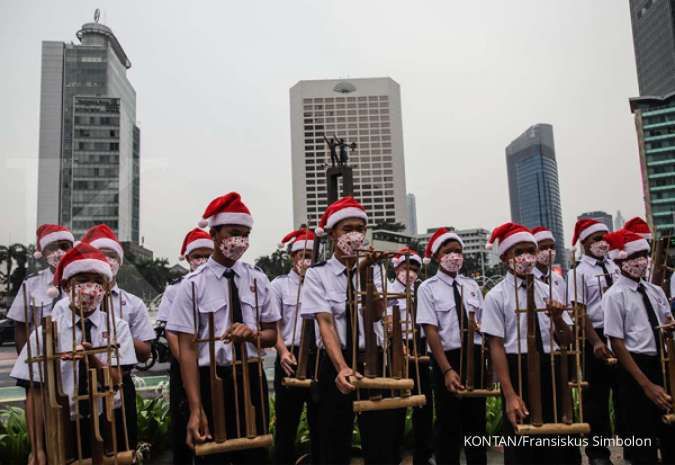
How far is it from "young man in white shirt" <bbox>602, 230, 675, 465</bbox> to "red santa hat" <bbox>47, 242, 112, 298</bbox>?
135 inches

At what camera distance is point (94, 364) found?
286 cm

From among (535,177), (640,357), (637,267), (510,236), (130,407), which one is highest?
(535,177)

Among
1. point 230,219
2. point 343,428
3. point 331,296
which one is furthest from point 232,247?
point 343,428

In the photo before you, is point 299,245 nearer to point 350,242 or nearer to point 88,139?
point 350,242

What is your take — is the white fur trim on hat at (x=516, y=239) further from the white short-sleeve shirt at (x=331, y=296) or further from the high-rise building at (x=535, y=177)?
the high-rise building at (x=535, y=177)

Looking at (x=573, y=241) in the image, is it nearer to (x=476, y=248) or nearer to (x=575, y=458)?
(x=575, y=458)

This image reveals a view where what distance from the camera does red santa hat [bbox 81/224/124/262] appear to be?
4.37 meters

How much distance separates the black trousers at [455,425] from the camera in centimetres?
414

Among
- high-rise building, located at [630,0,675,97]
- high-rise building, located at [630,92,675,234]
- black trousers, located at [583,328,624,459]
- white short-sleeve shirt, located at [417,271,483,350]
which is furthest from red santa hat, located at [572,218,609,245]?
high-rise building, located at [630,92,675,234]

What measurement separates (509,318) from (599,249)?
233cm

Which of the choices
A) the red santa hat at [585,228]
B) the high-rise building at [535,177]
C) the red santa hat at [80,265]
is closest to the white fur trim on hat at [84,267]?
the red santa hat at [80,265]

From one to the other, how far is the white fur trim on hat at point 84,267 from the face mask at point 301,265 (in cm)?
222

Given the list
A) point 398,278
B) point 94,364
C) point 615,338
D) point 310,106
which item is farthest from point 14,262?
point 310,106

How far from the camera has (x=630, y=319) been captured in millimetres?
3992
